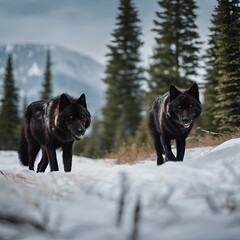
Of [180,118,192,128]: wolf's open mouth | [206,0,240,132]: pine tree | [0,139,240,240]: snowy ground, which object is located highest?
[206,0,240,132]: pine tree

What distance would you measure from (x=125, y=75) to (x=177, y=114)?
26.8 metres

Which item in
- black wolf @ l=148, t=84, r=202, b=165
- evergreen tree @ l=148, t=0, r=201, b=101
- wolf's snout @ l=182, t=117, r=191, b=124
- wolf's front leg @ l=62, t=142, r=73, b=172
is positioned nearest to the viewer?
wolf's snout @ l=182, t=117, r=191, b=124


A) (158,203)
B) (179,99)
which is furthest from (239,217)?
(179,99)

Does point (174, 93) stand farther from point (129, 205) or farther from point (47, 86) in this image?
point (47, 86)

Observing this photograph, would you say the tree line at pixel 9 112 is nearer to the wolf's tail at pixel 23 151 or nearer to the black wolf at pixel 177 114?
the wolf's tail at pixel 23 151

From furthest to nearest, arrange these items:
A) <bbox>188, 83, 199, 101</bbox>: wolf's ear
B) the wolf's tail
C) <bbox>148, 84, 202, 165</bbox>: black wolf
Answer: the wolf's tail, <bbox>188, 83, 199, 101</bbox>: wolf's ear, <bbox>148, 84, 202, 165</bbox>: black wolf

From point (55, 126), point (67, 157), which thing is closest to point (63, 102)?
point (55, 126)

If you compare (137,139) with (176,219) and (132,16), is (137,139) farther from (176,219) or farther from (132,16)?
(176,219)

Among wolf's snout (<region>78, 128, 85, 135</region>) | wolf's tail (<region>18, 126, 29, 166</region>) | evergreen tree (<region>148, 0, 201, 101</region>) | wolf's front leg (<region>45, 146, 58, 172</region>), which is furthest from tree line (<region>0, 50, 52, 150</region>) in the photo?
wolf's snout (<region>78, 128, 85, 135</region>)

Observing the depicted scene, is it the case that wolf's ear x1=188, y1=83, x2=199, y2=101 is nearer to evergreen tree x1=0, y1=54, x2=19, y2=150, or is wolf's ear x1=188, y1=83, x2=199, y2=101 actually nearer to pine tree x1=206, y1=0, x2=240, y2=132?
pine tree x1=206, y1=0, x2=240, y2=132

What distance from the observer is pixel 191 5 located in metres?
25.9

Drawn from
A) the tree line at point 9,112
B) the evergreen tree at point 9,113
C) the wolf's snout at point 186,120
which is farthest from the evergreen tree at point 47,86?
the wolf's snout at point 186,120

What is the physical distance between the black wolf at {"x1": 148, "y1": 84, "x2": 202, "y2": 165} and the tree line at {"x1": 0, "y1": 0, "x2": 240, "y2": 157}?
17.9 ft

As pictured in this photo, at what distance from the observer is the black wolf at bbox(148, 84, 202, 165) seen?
682 centimetres
